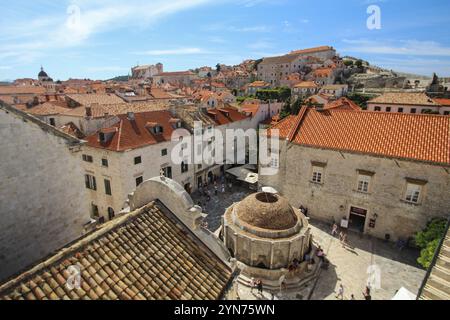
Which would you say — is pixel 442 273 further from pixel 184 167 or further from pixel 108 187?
pixel 108 187

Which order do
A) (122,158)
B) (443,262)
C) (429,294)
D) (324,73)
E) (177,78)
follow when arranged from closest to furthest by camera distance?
(429,294)
(443,262)
(122,158)
(324,73)
(177,78)

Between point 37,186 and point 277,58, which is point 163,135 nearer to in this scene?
point 37,186

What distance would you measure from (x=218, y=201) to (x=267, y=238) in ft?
40.2

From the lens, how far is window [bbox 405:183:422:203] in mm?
18719

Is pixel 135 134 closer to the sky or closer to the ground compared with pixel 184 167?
closer to the sky

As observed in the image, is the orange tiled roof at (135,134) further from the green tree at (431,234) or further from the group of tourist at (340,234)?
the green tree at (431,234)

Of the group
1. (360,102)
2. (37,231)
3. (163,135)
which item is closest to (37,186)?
(37,231)

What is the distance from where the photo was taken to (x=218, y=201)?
28.5 m

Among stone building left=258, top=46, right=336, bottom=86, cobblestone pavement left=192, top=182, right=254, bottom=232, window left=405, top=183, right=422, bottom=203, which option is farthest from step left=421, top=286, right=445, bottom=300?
stone building left=258, top=46, right=336, bottom=86

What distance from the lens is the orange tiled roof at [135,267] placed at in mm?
5645

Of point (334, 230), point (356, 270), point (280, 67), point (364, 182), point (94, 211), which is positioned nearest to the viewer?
point (356, 270)

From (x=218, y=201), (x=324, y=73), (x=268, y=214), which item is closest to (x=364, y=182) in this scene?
(x=268, y=214)

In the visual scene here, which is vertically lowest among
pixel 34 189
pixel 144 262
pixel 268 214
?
pixel 268 214

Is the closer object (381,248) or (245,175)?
(381,248)
